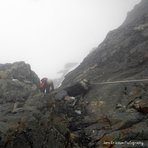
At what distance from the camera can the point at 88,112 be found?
61.4ft

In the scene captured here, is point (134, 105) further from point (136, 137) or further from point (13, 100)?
point (13, 100)

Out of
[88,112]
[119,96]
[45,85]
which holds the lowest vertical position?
[88,112]

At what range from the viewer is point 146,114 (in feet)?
50.8

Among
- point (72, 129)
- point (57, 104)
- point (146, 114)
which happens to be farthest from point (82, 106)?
point (146, 114)

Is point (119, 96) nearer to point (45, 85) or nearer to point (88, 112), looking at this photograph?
point (88, 112)

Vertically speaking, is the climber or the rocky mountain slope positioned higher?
the climber

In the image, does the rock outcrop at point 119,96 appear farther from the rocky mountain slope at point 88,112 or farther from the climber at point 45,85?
the climber at point 45,85

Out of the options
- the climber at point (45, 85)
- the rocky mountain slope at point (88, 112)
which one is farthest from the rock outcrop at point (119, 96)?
the climber at point (45, 85)

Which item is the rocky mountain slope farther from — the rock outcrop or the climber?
the climber

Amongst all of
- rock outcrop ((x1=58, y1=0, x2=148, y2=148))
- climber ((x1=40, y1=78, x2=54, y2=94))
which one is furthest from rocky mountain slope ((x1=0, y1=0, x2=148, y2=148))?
climber ((x1=40, y1=78, x2=54, y2=94))

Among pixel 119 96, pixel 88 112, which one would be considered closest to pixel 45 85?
pixel 88 112

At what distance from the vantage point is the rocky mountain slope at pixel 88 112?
45.8 ft

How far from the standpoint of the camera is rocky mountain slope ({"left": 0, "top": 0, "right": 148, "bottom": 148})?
13953 millimetres

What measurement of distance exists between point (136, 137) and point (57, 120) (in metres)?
5.45
